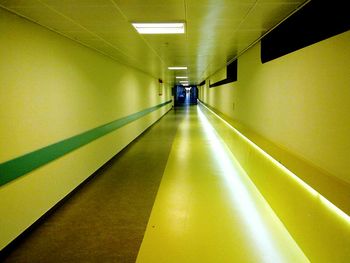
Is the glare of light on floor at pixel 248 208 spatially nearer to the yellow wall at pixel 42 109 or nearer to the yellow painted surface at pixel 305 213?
the yellow painted surface at pixel 305 213

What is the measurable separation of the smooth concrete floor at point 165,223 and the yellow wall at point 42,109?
32 centimetres

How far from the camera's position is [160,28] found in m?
3.71

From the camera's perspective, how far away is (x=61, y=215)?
3.46 meters

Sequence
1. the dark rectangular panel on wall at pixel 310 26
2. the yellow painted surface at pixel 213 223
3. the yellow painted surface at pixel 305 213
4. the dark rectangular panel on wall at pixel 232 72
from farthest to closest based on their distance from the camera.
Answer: the dark rectangular panel on wall at pixel 232 72 → the yellow painted surface at pixel 213 223 → the dark rectangular panel on wall at pixel 310 26 → the yellow painted surface at pixel 305 213

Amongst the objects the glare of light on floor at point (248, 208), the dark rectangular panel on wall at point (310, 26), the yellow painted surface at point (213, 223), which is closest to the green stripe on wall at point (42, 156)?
the yellow painted surface at point (213, 223)

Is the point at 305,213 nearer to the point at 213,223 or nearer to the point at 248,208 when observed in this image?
the point at 213,223

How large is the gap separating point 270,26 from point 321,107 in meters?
1.66

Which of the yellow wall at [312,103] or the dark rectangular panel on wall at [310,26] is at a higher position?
the dark rectangular panel on wall at [310,26]

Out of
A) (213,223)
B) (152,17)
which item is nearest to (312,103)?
(213,223)

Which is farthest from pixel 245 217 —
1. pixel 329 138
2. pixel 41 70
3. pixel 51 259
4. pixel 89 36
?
pixel 89 36

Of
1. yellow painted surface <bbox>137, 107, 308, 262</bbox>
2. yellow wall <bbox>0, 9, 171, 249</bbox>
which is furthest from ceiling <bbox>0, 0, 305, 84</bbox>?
yellow painted surface <bbox>137, 107, 308, 262</bbox>

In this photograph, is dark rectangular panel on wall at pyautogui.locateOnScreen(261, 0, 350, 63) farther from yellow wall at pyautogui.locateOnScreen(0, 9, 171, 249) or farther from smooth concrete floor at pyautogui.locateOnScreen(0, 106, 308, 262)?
yellow wall at pyautogui.locateOnScreen(0, 9, 171, 249)

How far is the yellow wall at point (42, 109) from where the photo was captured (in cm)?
275

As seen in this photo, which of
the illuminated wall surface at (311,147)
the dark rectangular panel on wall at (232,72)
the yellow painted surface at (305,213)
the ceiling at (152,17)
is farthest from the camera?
the dark rectangular panel on wall at (232,72)
